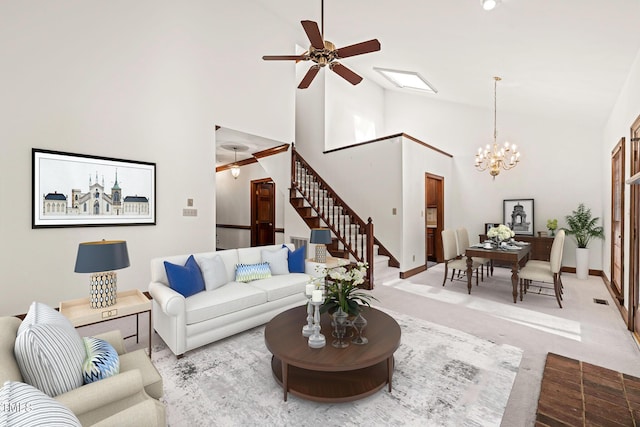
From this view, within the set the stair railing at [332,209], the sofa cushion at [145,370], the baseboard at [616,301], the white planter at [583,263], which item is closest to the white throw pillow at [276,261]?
the stair railing at [332,209]

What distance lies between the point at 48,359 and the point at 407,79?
23.1ft

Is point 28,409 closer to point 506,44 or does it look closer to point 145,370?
point 145,370

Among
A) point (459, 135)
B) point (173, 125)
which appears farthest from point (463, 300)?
point (173, 125)

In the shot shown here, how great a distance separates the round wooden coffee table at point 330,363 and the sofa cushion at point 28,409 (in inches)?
46.6

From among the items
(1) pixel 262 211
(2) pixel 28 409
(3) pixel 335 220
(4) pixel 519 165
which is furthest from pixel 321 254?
(4) pixel 519 165

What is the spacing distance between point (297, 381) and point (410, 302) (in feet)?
8.43

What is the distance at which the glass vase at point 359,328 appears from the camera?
84.2 inches

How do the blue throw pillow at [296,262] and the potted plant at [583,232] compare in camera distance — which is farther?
the potted plant at [583,232]

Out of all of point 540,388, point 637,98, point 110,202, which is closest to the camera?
point 540,388

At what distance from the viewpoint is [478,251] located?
4484 millimetres

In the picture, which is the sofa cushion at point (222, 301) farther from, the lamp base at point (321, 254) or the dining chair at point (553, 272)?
the dining chair at point (553, 272)

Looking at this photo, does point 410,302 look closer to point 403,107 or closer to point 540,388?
point 540,388

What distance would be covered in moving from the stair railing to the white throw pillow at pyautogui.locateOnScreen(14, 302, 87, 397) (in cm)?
408

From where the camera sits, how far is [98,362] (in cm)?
147
